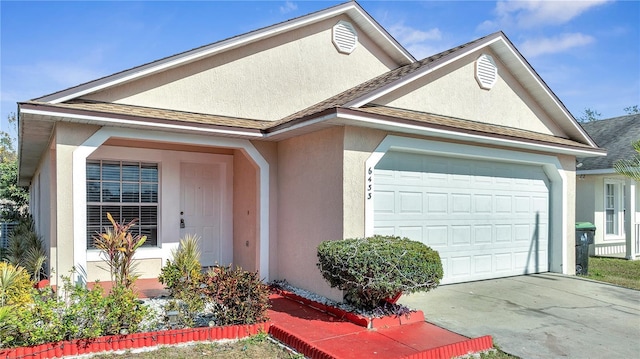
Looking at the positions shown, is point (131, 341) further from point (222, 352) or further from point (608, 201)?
point (608, 201)

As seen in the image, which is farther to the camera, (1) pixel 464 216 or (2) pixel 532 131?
(2) pixel 532 131

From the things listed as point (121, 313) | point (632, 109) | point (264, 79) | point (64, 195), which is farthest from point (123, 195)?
point (632, 109)

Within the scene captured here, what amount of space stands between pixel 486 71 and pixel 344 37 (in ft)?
11.3

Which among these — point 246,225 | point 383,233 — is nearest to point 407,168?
point 383,233

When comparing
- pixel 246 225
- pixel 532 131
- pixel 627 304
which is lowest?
pixel 627 304

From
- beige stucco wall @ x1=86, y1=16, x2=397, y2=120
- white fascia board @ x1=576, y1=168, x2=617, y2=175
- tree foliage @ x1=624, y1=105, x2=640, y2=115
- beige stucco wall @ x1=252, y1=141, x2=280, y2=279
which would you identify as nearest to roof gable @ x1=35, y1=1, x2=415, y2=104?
beige stucco wall @ x1=86, y1=16, x2=397, y2=120

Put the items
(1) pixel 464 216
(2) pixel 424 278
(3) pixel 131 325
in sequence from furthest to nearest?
(1) pixel 464 216, (2) pixel 424 278, (3) pixel 131 325

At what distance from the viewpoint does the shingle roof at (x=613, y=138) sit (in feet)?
50.7

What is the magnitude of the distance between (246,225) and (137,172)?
105 inches

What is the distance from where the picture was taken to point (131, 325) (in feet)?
18.7

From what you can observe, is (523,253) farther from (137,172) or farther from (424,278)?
(137,172)

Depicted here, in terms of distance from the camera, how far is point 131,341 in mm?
5535

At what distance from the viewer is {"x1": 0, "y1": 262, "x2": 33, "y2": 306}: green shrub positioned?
6059 mm

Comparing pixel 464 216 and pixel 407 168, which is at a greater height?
pixel 407 168
